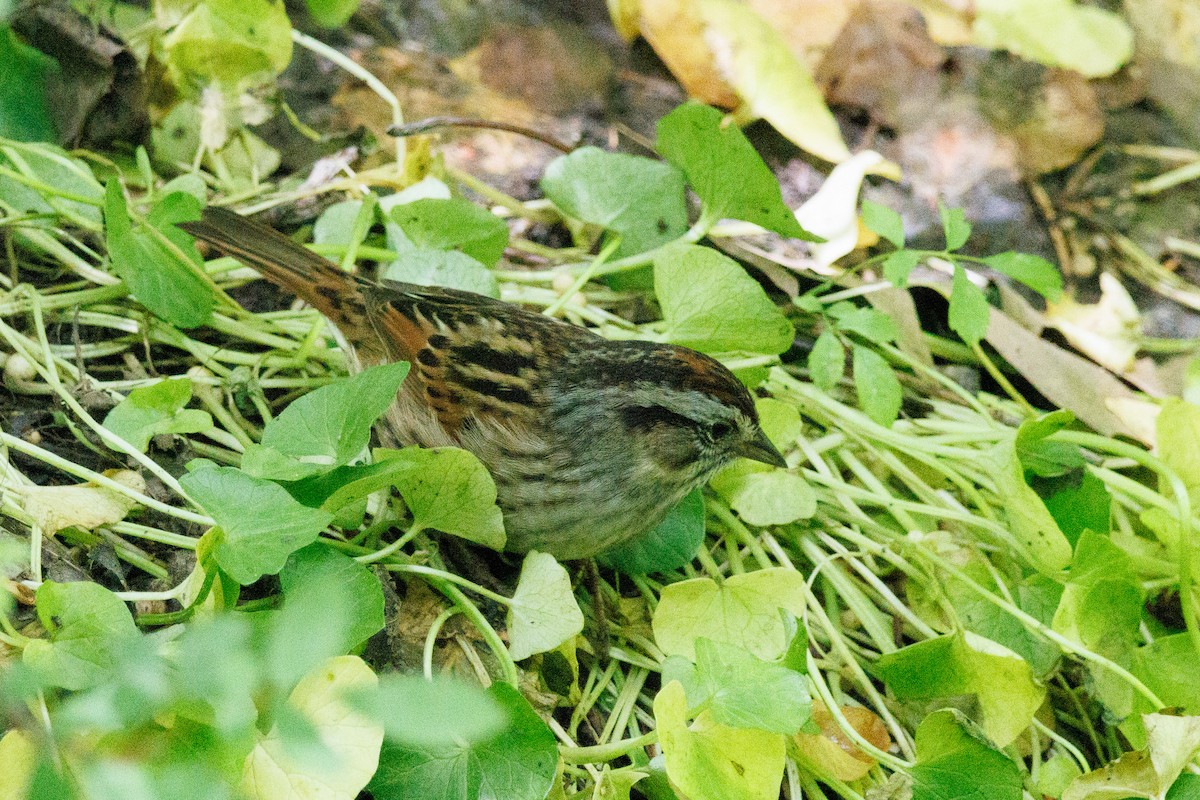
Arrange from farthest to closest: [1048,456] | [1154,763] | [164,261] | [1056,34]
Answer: [1056,34] < [1048,456] < [164,261] < [1154,763]

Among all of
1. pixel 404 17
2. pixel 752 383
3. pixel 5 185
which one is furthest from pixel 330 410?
pixel 404 17

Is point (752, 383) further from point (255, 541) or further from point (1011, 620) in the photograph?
point (255, 541)

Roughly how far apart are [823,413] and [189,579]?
4.85 ft

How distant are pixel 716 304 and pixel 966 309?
58 cm

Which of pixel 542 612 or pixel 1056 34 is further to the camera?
pixel 1056 34

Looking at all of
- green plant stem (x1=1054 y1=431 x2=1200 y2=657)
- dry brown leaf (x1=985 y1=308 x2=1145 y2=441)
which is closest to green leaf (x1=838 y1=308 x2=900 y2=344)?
dry brown leaf (x1=985 y1=308 x2=1145 y2=441)

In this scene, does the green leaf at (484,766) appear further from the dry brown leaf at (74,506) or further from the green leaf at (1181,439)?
the green leaf at (1181,439)

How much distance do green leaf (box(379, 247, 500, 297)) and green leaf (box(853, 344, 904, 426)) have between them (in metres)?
0.87

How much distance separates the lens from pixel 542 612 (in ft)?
6.07

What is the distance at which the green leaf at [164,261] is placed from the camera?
7.16 ft

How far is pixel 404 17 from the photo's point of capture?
3.54 meters

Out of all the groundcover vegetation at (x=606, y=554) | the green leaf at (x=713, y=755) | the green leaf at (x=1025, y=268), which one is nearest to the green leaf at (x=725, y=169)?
the groundcover vegetation at (x=606, y=554)

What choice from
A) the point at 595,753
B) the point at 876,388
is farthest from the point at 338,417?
the point at 876,388

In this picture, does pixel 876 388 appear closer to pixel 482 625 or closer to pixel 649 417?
pixel 649 417
